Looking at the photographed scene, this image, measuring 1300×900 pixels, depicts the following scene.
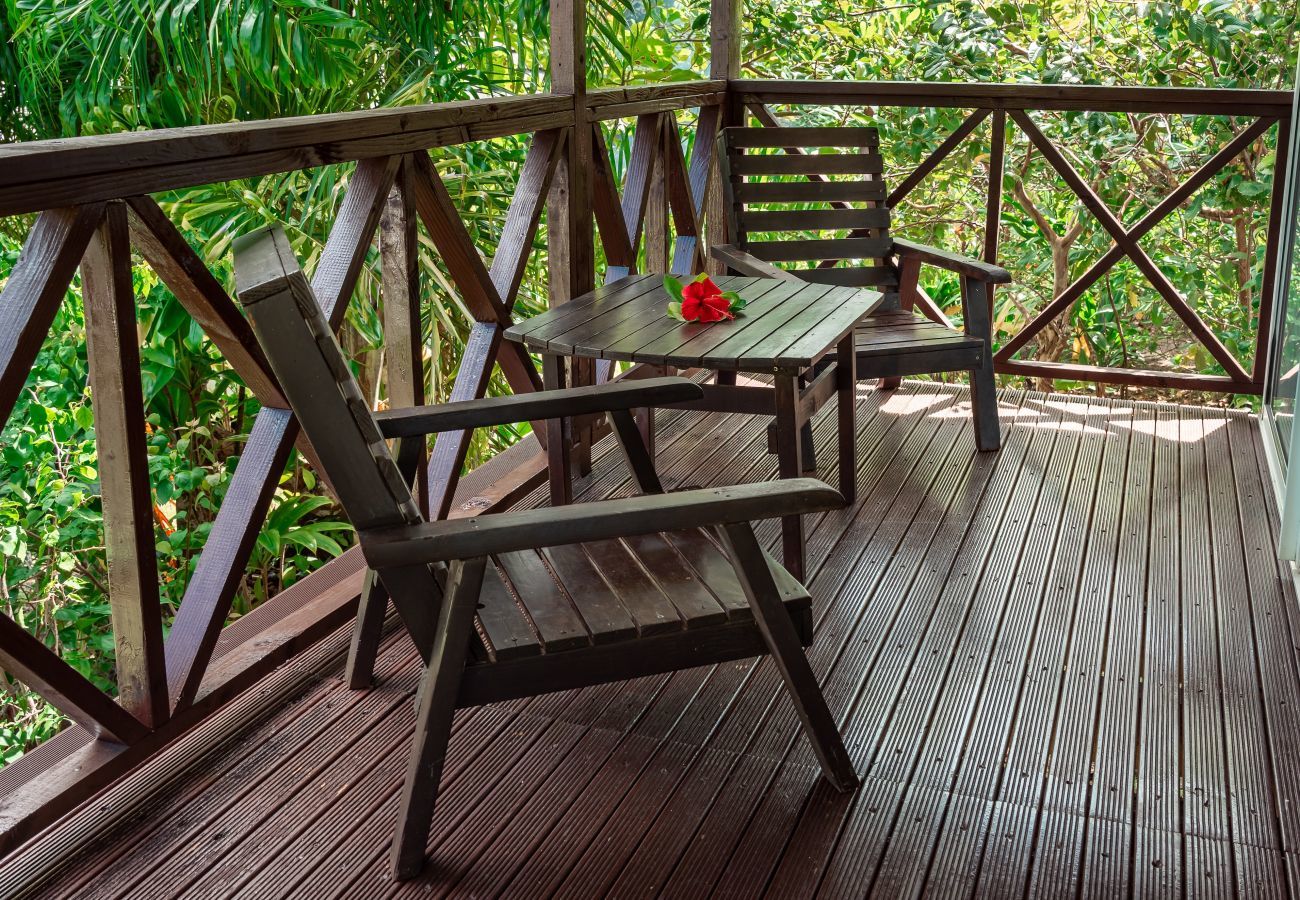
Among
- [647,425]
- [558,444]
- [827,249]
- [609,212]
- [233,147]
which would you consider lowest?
[647,425]

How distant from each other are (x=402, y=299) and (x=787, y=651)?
1227mm

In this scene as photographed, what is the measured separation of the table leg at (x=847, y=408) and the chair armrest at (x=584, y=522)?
137 cm

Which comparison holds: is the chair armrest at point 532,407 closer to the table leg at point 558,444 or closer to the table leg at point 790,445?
the table leg at point 790,445

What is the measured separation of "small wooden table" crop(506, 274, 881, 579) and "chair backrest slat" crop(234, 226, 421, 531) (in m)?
0.89

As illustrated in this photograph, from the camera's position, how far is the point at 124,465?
1.77 meters

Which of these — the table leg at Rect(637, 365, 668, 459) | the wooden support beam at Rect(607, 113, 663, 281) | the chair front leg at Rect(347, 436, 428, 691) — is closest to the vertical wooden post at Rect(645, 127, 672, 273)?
the wooden support beam at Rect(607, 113, 663, 281)

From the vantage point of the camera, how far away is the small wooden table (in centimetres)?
237

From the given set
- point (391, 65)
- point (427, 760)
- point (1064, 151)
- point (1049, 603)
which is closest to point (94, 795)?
point (427, 760)

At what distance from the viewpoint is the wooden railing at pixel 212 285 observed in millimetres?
1602

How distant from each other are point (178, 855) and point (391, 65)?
3.52 m

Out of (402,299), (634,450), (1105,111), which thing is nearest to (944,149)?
(1105,111)

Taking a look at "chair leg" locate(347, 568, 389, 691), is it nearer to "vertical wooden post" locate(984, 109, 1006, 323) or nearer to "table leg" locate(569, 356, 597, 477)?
"table leg" locate(569, 356, 597, 477)

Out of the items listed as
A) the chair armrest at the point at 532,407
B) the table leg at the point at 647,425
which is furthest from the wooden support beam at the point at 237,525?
the table leg at the point at 647,425

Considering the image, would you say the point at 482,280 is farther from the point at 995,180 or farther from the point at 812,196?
the point at 995,180
